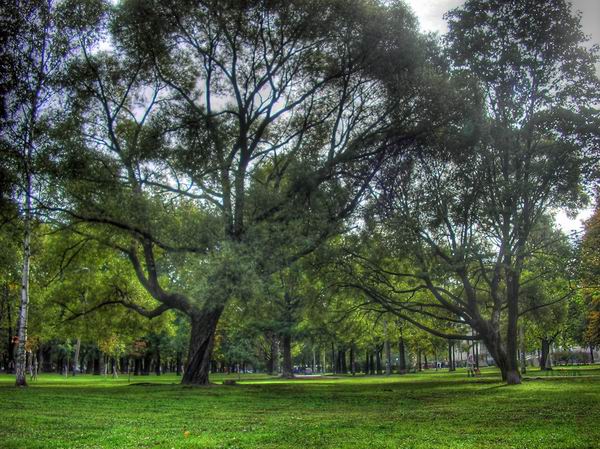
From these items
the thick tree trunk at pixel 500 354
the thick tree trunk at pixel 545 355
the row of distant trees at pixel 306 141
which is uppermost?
the row of distant trees at pixel 306 141

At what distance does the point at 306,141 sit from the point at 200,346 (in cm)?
1223

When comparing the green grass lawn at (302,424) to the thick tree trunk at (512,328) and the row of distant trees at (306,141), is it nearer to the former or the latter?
the row of distant trees at (306,141)

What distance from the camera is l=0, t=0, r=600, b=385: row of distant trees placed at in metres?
24.0

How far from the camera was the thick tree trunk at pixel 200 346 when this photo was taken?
1091 inches

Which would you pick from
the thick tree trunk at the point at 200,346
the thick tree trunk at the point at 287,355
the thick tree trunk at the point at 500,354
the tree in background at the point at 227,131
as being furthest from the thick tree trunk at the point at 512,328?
the thick tree trunk at the point at 287,355

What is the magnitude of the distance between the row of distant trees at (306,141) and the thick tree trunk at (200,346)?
10 cm

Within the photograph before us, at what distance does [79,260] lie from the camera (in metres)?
31.5

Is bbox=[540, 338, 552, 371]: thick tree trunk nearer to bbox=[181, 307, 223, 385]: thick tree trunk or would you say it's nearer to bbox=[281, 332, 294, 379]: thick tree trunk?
bbox=[281, 332, 294, 379]: thick tree trunk

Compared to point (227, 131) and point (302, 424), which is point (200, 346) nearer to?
point (227, 131)

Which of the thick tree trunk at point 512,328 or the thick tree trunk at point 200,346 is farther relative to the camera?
the thick tree trunk at point 512,328

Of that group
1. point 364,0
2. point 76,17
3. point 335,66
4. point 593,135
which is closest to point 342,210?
point 335,66

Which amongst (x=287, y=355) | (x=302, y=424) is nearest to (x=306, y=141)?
(x=302, y=424)

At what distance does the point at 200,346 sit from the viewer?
91.1 feet

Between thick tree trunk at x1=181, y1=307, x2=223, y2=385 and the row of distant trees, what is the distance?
102 mm
